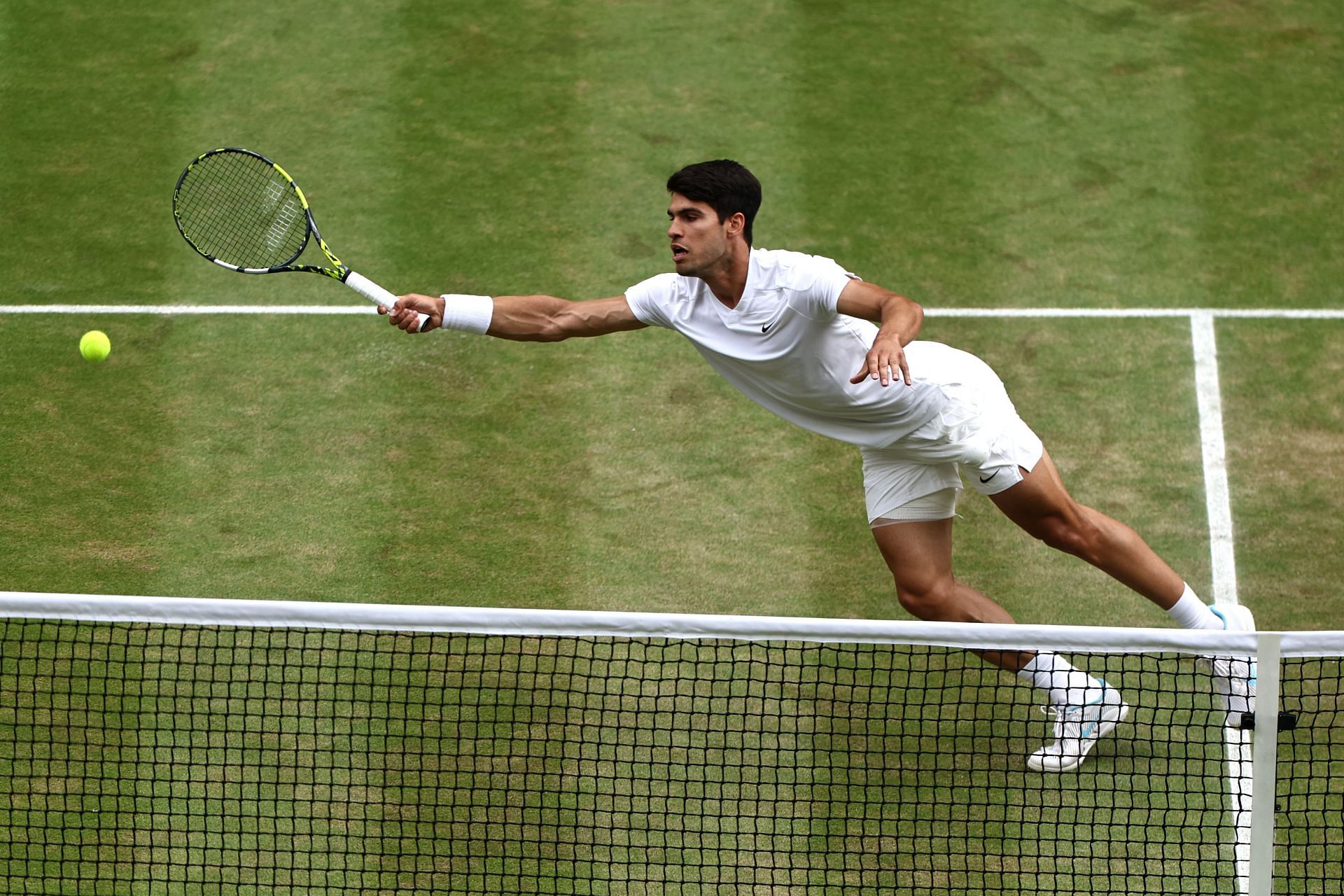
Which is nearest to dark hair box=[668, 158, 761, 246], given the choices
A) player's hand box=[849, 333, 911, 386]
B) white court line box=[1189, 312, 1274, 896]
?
player's hand box=[849, 333, 911, 386]

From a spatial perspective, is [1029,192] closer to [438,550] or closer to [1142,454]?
[1142,454]

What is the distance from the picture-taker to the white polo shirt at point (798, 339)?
6.12m

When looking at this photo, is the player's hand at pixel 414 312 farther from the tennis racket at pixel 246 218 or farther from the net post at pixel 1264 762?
the net post at pixel 1264 762

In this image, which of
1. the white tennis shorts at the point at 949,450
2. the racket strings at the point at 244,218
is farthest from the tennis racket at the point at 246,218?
the white tennis shorts at the point at 949,450

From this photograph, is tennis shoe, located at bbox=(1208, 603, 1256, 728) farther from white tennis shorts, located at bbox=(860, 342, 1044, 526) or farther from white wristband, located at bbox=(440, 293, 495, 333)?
white wristband, located at bbox=(440, 293, 495, 333)

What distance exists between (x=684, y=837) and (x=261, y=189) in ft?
13.4

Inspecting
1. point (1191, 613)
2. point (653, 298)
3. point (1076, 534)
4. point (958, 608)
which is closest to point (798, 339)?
point (653, 298)

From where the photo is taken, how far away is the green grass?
745 centimetres

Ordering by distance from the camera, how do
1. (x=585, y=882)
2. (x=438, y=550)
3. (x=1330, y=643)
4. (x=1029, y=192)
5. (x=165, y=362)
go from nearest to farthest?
(x=1330, y=643), (x=585, y=882), (x=438, y=550), (x=165, y=362), (x=1029, y=192)

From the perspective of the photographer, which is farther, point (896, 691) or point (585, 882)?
point (896, 691)

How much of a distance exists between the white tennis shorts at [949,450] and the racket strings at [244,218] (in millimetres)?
2871

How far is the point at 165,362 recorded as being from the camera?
8.80 meters

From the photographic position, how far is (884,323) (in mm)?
5785

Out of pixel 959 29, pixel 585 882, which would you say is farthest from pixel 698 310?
pixel 959 29
